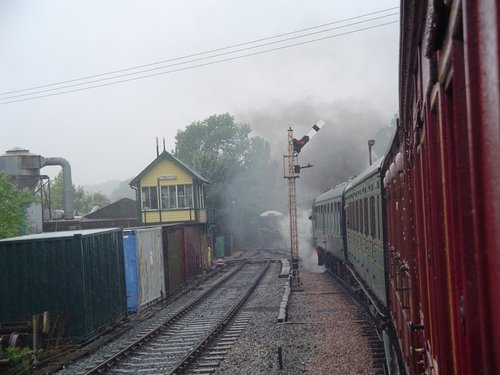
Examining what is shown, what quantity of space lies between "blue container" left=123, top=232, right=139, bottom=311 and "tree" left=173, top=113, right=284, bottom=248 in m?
22.7

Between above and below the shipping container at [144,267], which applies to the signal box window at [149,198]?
above

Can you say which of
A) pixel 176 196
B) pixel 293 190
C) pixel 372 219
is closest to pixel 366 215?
pixel 372 219

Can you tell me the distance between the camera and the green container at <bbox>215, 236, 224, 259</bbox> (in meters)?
37.8

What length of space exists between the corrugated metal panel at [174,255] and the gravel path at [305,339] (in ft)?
12.6

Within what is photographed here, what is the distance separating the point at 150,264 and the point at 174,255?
3592mm

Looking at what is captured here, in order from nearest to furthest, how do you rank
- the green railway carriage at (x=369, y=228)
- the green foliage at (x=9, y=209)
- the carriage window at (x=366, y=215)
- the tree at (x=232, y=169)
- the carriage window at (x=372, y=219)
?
the green railway carriage at (x=369, y=228) < the carriage window at (x=372, y=219) < the carriage window at (x=366, y=215) < the green foliage at (x=9, y=209) < the tree at (x=232, y=169)

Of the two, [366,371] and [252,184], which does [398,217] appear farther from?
[252,184]

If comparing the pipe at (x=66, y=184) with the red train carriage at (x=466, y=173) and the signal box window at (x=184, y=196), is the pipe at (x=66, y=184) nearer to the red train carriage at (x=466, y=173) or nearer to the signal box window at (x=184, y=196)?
the signal box window at (x=184, y=196)

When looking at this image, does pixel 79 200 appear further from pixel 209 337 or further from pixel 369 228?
pixel 369 228

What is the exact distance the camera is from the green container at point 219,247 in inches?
1490

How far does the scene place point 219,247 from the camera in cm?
3803

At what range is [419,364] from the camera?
4508mm

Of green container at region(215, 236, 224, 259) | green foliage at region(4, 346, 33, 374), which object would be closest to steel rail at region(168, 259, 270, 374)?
green foliage at region(4, 346, 33, 374)

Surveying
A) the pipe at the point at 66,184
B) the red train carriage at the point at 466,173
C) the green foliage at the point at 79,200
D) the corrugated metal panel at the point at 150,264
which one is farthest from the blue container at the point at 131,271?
the green foliage at the point at 79,200
